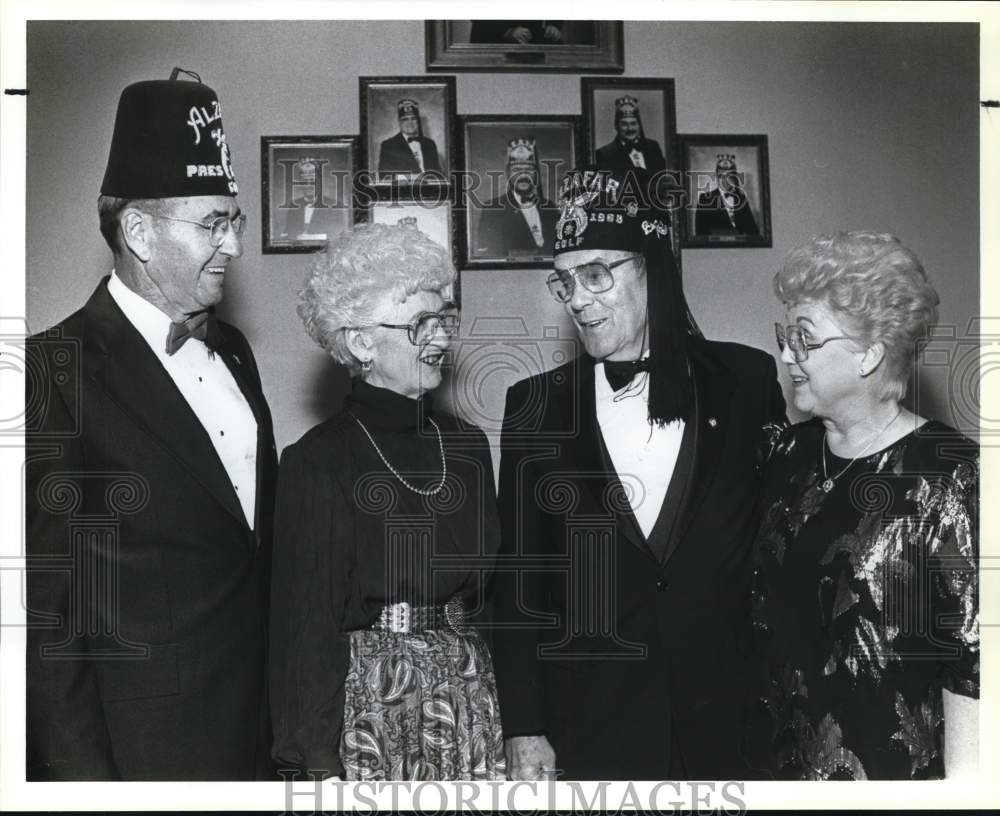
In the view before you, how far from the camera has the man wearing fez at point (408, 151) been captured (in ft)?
8.26

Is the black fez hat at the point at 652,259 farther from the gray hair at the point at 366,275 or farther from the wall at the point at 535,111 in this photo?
the gray hair at the point at 366,275

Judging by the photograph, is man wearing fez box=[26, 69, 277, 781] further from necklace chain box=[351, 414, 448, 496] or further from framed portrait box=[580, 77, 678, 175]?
framed portrait box=[580, 77, 678, 175]

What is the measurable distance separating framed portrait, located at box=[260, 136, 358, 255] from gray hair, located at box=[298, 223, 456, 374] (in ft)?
0.70

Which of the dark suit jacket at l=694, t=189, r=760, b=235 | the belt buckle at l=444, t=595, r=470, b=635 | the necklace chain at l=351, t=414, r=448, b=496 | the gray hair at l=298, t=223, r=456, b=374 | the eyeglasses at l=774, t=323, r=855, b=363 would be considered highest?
the dark suit jacket at l=694, t=189, r=760, b=235

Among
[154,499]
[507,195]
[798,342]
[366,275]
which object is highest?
[507,195]

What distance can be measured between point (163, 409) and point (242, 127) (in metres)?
0.69

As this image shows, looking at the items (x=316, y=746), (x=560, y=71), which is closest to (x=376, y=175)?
(x=560, y=71)

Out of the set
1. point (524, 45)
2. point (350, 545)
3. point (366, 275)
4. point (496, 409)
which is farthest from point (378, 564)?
point (524, 45)

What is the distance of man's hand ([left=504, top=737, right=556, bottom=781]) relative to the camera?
2.34 metres

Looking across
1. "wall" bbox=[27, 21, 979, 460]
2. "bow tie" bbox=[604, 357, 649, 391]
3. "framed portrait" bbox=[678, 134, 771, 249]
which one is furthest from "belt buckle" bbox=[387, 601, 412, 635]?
"framed portrait" bbox=[678, 134, 771, 249]

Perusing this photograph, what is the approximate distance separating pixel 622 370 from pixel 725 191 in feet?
1.76

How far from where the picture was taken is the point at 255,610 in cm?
236

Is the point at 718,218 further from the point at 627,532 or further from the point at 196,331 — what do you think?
the point at 196,331

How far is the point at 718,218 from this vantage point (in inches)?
102
